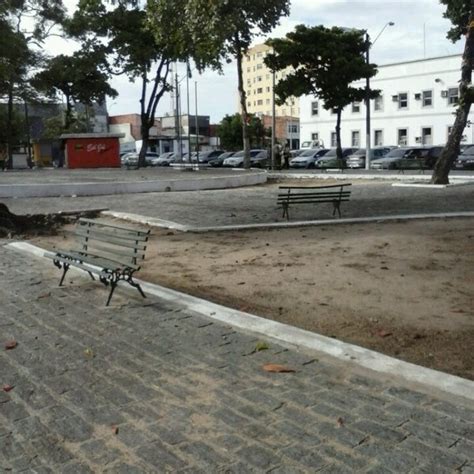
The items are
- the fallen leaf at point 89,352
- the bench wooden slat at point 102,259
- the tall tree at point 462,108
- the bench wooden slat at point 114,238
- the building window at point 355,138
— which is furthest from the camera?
the building window at point 355,138

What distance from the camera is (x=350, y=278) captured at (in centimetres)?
734

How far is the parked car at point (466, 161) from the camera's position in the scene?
3441 centimetres

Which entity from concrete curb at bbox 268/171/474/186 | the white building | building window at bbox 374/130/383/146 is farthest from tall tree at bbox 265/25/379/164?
building window at bbox 374/130/383/146

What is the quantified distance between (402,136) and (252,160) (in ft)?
53.5

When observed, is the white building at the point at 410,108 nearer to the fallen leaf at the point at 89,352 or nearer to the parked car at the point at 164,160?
the parked car at the point at 164,160

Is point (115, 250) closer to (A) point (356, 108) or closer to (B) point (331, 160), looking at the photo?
(B) point (331, 160)

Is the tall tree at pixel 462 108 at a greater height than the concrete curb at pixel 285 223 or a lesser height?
greater

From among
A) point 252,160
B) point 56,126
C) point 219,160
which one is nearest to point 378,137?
point 219,160

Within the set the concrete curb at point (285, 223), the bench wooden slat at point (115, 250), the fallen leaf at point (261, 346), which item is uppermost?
the bench wooden slat at point (115, 250)

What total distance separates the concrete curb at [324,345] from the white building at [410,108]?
44140 mm

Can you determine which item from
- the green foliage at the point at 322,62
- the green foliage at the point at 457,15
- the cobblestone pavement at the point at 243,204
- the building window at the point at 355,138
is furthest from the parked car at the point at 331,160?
the cobblestone pavement at the point at 243,204

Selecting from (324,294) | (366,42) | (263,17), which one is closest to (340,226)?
(263,17)

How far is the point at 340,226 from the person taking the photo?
1184 cm

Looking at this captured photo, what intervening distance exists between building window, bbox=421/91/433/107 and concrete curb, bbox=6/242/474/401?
154 ft
